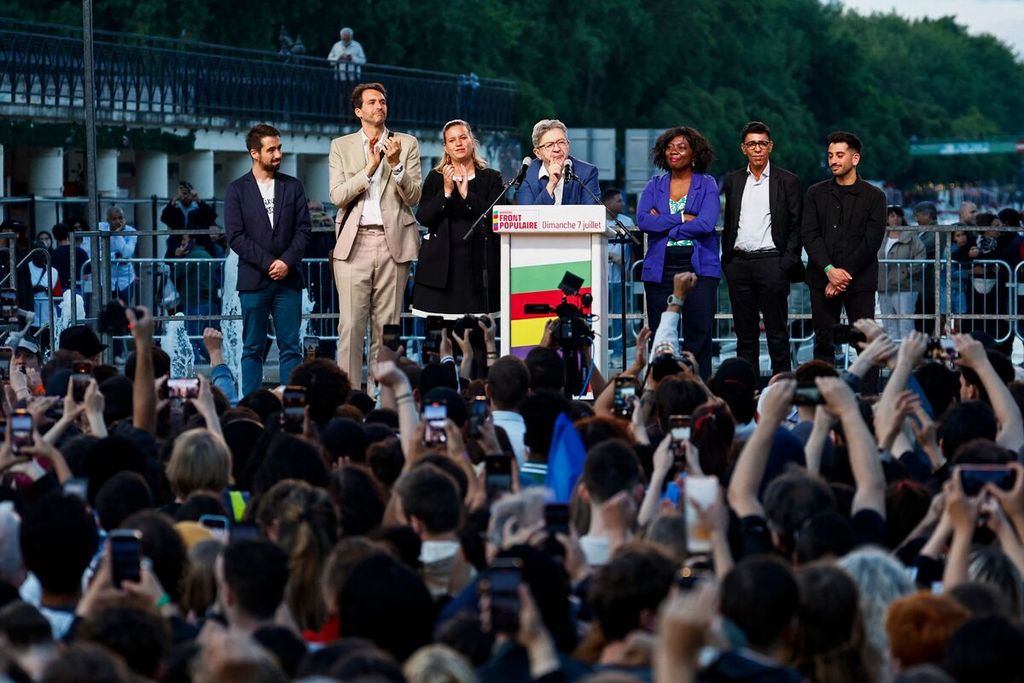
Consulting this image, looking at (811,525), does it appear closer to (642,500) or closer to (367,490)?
(642,500)

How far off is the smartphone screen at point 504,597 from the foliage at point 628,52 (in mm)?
38951

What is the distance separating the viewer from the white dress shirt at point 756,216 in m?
14.8

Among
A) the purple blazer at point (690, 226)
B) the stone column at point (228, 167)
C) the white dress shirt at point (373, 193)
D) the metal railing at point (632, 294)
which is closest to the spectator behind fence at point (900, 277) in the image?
the metal railing at point (632, 294)

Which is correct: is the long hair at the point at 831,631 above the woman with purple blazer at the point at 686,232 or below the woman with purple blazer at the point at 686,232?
below

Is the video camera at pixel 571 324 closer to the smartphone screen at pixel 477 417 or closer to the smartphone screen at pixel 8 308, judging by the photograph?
the smartphone screen at pixel 477 417

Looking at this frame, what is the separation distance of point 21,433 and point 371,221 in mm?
6091

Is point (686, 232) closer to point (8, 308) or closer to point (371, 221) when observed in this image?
point (371, 221)

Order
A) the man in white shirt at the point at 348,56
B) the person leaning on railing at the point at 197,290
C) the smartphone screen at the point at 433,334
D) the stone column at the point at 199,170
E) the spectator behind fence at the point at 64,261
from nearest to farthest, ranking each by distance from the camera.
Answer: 1. the smartphone screen at the point at 433,334
2. the person leaning on railing at the point at 197,290
3. the spectator behind fence at the point at 64,261
4. the stone column at the point at 199,170
5. the man in white shirt at the point at 348,56

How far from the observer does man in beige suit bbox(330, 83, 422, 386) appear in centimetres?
1412

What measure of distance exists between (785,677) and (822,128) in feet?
322

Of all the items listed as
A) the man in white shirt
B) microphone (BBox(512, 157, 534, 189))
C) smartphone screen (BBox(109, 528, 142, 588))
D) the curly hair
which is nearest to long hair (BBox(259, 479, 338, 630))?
smartphone screen (BBox(109, 528, 142, 588))

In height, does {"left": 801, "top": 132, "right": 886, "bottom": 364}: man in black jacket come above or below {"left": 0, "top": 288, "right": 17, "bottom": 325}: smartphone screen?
above

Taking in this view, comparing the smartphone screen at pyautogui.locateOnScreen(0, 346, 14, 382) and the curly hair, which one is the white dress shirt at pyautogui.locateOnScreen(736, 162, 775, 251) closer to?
the curly hair

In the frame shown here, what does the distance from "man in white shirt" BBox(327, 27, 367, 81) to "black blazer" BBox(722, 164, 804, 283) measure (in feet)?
99.2
